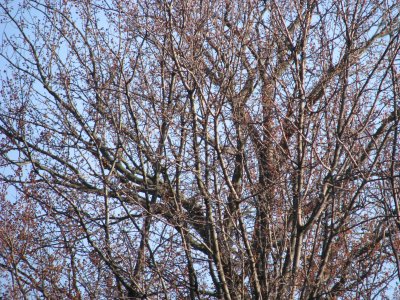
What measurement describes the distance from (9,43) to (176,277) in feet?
14.7

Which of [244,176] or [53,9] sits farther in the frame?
[53,9]

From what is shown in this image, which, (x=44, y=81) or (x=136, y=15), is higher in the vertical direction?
(x=44, y=81)

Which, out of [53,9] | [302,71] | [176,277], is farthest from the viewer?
[53,9]

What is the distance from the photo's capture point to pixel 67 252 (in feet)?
25.5

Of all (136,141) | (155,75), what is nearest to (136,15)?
(155,75)

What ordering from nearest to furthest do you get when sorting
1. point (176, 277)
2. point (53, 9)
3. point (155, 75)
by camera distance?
point (176, 277), point (155, 75), point (53, 9)

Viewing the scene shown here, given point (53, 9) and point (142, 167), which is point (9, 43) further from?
point (142, 167)

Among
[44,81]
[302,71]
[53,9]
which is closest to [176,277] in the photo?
[302,71]

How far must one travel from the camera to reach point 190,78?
702 centimetres

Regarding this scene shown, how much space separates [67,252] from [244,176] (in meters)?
2.35

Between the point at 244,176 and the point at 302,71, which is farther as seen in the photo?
the point at 244,176

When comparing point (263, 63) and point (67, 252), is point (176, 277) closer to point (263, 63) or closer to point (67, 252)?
point (67, 252)

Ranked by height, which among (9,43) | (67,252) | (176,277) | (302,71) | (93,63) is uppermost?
(9,43)

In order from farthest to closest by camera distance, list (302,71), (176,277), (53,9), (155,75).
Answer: (53,9)
(155,75)
(176,277)
(302,71)
